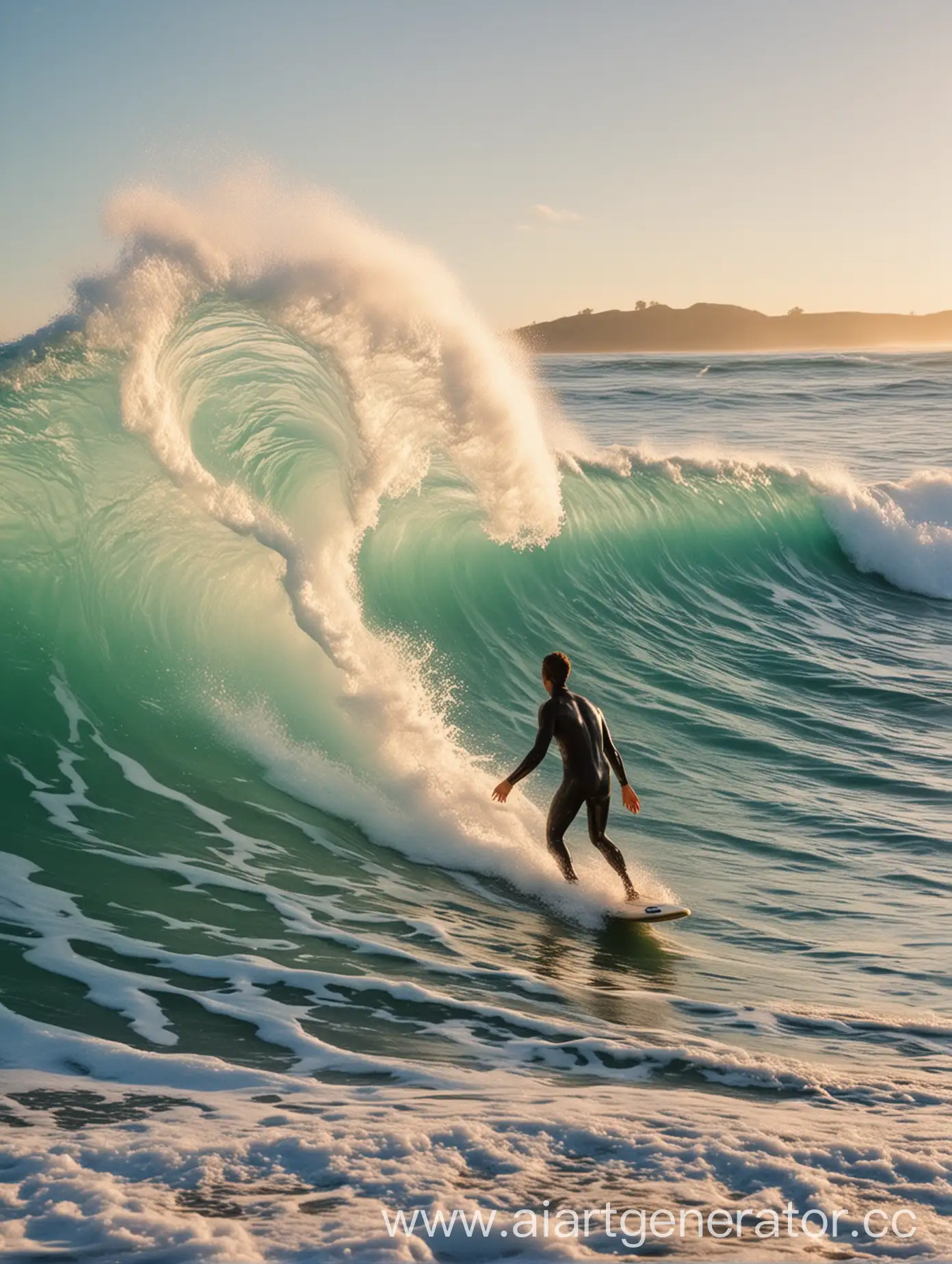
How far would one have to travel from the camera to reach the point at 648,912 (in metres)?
6.13

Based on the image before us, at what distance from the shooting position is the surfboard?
609cm

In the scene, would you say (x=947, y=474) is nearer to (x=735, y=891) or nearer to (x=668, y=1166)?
(x=735, y=891)

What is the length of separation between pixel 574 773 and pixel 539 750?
0.22 metres

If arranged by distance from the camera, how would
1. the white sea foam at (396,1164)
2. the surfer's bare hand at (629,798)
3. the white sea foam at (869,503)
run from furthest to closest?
the white sea foam at (869,503), the surfer's bare hand at (629,798), the white sea foam at (396,1164)

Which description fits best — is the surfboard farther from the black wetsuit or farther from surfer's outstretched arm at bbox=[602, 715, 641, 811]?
surfer's outstretched arm at bbox=[602, 715, 641, 811]

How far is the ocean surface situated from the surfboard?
9 cm

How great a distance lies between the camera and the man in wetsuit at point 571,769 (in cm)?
634

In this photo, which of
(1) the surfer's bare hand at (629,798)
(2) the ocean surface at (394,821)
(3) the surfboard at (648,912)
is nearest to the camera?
(2) the ocean surface at (394,821)

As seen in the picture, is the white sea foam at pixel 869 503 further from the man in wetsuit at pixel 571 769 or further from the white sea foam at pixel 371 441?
the man in wetsuit at pixel 571 769

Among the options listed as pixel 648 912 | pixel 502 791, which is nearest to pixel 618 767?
pixel 502 791

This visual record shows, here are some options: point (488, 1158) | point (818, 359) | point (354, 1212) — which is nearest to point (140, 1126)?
point (354, 1212)

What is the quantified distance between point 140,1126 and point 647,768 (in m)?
6.53

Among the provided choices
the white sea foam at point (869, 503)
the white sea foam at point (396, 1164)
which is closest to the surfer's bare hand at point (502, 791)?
the white sea foam at point (396, 1164)

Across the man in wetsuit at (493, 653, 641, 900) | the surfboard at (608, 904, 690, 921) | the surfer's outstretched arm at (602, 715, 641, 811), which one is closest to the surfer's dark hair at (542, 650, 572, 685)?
the man in wetsuit at (493, 653, 641, 900)
